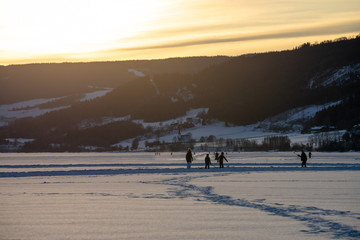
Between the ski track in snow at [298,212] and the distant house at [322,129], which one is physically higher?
the distant house at [322,129]

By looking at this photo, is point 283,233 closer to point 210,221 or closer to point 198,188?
point 210,221

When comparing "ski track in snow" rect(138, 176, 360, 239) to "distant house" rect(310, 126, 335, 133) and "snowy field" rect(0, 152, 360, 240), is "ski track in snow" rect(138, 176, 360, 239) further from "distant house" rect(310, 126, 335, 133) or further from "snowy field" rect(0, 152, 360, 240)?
"distant house" rect(310, 126, 335, 133)

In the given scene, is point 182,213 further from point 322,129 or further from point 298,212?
point 322,129

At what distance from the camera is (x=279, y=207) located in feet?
58.3

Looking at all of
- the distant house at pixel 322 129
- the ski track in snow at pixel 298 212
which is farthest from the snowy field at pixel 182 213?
the distant house at pixel 322 129

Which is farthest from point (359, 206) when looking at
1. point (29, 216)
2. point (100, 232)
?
point (29, 216)

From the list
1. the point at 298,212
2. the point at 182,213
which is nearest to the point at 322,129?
the point at 298,212

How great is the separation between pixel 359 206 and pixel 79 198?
921 centimetres

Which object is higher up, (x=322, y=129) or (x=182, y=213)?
(x=322, y=129)

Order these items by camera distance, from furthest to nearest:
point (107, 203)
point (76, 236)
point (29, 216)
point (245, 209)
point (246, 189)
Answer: point (246, 189), point (107, 203), point (245, 209), point (29, 216), point (76, 236)

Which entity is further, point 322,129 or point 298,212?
point 322,129

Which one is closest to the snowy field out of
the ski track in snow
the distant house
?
the ski track in snow

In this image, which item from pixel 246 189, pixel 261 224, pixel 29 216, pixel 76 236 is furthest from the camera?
pixel 246 189

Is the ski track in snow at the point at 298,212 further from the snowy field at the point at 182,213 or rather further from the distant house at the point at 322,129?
the distant house at the point at 322,129
